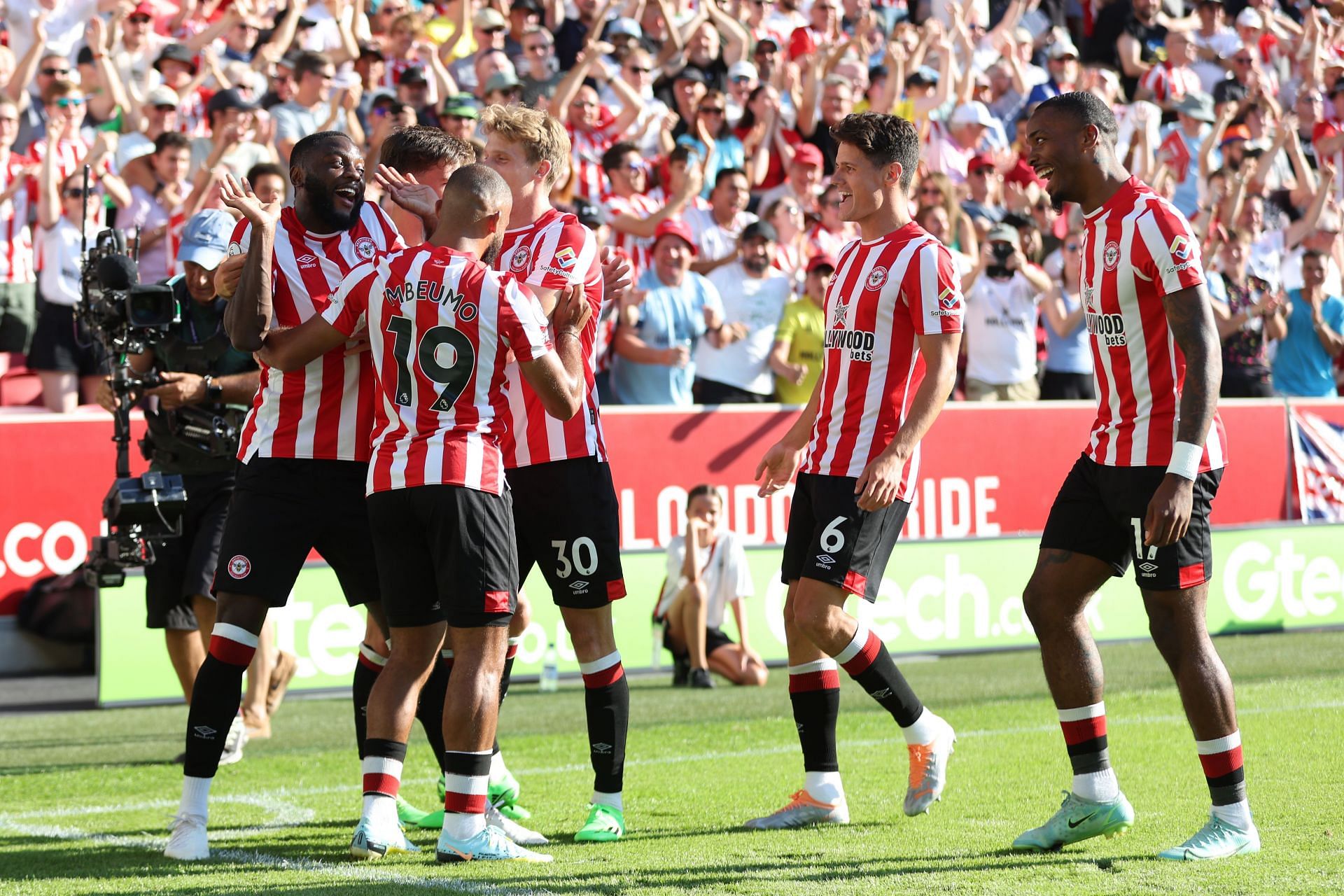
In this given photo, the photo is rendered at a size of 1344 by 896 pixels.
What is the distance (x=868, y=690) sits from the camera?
241 inches

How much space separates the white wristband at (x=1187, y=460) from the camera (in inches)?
201

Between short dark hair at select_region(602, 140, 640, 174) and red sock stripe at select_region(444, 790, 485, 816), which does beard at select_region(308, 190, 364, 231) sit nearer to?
red sock stripe at select_region(444, 790, 485, 816)

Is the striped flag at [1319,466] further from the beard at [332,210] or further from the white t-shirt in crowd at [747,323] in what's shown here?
the beard at [332,210]

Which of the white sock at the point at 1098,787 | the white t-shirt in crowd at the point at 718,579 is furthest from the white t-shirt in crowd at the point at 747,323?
the white sock at the point at 1098,787

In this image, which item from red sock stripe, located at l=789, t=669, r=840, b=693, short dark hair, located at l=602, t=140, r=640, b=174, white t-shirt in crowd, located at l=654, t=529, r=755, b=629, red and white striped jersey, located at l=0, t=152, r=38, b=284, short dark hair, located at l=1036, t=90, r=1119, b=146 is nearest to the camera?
short dark hair, located at l=1036, t=90, r=1119, b=146

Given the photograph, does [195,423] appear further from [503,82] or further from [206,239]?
[503,82]

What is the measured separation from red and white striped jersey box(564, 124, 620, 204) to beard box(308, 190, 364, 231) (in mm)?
7940

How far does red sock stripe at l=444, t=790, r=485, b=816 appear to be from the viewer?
5.32 meters

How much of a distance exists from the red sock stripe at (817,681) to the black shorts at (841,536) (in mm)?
356

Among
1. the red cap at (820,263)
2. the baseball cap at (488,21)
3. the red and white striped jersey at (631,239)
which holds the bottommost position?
the red cap at (820,263)

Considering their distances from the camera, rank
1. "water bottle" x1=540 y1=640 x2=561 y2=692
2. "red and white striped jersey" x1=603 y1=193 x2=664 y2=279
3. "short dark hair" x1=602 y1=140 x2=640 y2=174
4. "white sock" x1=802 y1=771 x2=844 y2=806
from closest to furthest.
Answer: "white sock" x1=802 y1=771 x2=844 y2=806 < "water bottle" x1=540 y1=640 x2=561 y2=692 < "red and white striped jersey" x1=603 y1=193 x2=664 y2=279 < "short dark hair" x1=602 y1=140 x2=640 y2=174

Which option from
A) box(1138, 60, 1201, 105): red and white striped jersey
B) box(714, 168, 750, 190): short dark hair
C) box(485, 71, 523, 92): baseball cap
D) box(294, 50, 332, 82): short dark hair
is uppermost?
box(1138, 60, 1201, 105): red and white striped jersey

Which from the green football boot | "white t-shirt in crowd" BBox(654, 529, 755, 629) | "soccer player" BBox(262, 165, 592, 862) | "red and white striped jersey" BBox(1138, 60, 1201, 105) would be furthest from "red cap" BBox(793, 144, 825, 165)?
the green football boot

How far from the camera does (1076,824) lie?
5480mm
